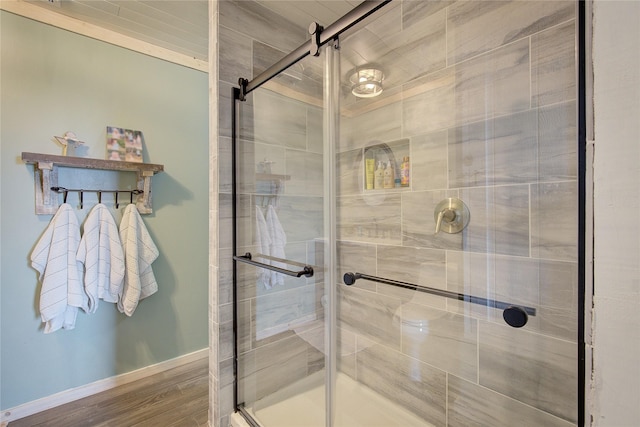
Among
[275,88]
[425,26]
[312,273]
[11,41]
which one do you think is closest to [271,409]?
[312,273]

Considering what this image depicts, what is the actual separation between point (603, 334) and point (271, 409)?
157 cm

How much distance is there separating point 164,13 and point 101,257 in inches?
61.7

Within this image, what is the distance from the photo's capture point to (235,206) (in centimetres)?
150

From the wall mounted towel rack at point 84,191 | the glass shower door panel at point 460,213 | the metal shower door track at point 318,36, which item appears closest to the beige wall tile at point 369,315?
the glass shower door panel at point 460,213

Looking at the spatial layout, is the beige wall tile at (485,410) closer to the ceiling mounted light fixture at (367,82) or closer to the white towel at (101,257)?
the ceiling mounted light fixture at (367,82)

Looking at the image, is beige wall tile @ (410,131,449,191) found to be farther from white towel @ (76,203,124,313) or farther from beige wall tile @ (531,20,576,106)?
white towel @ (76,203,124,313)

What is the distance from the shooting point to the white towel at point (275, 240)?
1457mm

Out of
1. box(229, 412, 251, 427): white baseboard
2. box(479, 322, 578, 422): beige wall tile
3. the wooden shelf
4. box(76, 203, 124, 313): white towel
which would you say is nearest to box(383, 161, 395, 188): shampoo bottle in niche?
box(479, 322, 578, 422): beige wall tile

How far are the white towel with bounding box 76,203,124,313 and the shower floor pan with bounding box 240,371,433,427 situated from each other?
1197 mm

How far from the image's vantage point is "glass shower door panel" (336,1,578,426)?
0.96 metres

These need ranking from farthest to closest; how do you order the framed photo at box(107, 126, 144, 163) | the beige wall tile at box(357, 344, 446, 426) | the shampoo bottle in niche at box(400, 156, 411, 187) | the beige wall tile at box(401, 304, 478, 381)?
the framed photo at box(107, 126, 144, 163)
the shampoo bottle in niche at box(400, 156, 411, 187)
the beige wall tile at box(357, 344, 446, 426)
the beige wall tile at box(401, 304, 478, 381)

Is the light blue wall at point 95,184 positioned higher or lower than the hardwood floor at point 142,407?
higher

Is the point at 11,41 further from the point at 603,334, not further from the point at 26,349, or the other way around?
the point at 603,334

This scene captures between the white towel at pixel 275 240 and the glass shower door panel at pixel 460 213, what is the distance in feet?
1.02
